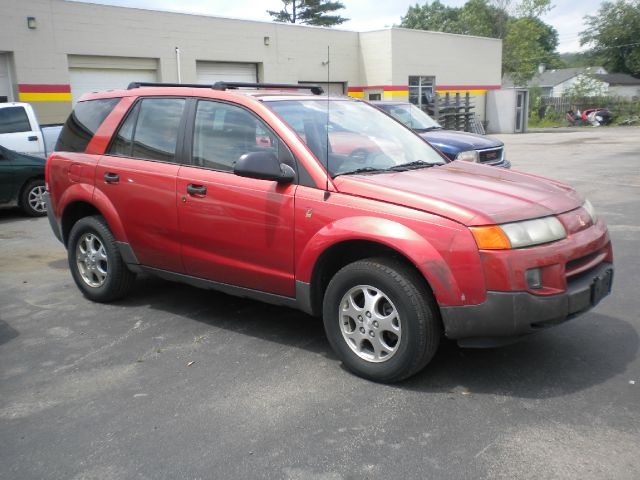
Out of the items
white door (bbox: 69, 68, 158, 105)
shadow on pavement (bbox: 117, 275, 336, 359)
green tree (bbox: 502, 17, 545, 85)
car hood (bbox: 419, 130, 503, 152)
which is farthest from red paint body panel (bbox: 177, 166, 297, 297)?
green tree (bbox: 502, 17, 545, 85)

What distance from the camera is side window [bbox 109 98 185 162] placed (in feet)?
16.2

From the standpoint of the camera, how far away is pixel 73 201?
18.4 ft

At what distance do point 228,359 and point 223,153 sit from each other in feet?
4.89

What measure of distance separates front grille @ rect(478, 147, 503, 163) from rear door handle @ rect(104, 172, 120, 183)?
23.0 ft

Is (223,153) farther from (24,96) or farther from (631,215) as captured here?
(24,96)

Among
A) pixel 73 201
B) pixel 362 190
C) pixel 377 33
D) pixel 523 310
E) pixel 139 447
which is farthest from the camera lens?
pixel 377 33

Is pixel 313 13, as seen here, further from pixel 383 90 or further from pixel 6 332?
pixel 6 332

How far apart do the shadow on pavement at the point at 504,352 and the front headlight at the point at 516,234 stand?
2.90ft

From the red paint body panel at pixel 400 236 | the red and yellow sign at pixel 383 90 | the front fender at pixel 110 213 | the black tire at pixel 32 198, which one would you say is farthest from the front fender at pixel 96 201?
the red and yellow sign at pixel 383 90

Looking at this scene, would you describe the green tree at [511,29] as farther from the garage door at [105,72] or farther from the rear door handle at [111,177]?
the rear door handle at [111,177]

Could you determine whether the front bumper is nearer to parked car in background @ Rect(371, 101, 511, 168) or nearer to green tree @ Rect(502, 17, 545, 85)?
parked car in background @ Rect(371, 101, 511, 168)

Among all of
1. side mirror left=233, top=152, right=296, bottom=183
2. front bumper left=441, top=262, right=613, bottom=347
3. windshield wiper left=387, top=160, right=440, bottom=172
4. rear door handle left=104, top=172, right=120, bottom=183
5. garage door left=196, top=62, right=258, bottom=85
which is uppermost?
garage door left=196, top=62, right=258, bottom=85

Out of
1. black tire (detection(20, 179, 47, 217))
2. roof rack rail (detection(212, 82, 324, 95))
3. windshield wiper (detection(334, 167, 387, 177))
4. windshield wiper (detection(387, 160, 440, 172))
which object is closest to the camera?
windshield wiper (detection(334, 167, 387, 177))

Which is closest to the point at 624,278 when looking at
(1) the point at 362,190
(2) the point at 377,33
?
(1) the point at 362,190
